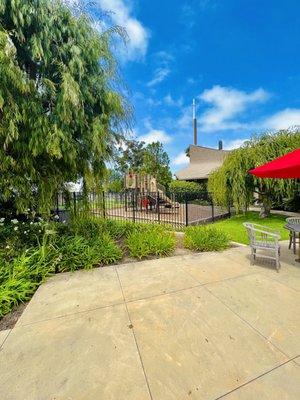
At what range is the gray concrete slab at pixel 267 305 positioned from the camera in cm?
272

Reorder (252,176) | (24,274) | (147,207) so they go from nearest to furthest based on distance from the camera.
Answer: (24,274) → (252,176) → (147,207)

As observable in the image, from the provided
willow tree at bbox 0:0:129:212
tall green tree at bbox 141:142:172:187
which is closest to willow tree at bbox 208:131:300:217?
willow tree at bbox 0:0:129:212

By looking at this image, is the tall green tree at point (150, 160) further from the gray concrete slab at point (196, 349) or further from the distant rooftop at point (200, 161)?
the gray concrete slab at point (196, 349)

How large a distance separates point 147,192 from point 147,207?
1.72 meters

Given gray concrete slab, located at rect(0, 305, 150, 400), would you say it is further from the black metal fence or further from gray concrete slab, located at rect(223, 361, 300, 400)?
the black metal fence

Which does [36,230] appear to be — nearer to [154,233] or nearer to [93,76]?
[154,233]

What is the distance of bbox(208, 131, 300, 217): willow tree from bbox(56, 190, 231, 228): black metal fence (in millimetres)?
1205

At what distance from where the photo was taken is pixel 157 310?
10.8ft

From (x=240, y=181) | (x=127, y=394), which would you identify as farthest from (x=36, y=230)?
(x=240, y=181)

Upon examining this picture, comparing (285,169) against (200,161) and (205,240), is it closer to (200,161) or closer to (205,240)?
(205,240)

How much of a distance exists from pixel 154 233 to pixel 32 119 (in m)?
4.13

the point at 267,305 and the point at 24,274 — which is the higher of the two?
the point at 24,274

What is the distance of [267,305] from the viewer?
340cm

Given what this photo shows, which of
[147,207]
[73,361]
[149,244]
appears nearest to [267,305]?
[73,361]
